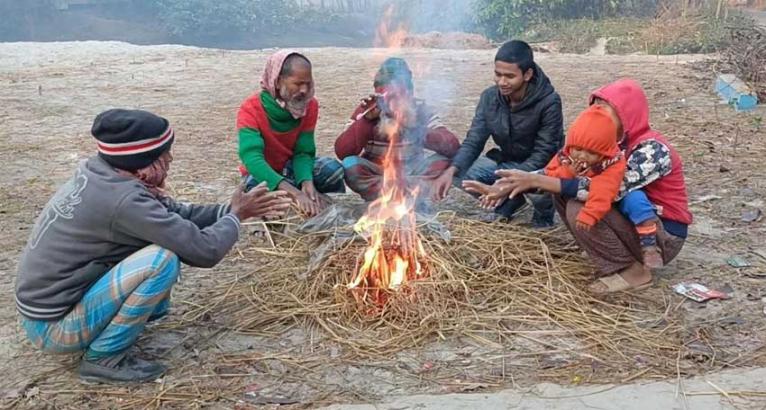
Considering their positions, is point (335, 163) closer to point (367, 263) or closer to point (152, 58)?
point (367, 263)

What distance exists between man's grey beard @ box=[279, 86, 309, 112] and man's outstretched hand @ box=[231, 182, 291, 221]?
3.78ft

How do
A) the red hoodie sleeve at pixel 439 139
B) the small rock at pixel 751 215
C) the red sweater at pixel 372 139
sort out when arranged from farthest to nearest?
1. the red hoodie sleeve at pixel 439 139
2. the red sweater at pixel 372 139
3. the small rock at pixel 751 215

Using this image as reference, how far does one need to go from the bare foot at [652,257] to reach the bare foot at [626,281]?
174 mm

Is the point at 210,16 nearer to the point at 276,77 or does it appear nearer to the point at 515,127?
the point at 276,77

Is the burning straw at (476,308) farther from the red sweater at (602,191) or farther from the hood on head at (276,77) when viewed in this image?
the hood on head at (276,77)

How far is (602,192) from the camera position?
3.71m

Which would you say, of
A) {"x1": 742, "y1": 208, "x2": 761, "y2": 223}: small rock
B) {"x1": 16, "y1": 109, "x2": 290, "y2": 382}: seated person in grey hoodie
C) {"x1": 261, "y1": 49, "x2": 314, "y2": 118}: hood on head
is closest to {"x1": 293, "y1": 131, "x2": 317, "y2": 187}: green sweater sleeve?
{"x1": 261, "y1": 49, "x2": 314, "y2": 118}: hood on head

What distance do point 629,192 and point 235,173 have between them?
3.56m

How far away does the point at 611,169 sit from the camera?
12.2ft

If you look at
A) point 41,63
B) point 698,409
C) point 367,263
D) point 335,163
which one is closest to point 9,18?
point 41,63

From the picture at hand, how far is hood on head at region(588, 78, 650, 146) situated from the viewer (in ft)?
12.3

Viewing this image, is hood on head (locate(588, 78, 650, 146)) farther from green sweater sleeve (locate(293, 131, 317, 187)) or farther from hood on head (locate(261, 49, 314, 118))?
green sweater sleeve (locate(293, 131, 317, 187))

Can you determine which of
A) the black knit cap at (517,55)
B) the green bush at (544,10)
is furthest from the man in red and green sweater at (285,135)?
the green bush at (544,10)

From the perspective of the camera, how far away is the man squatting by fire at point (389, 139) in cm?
502
